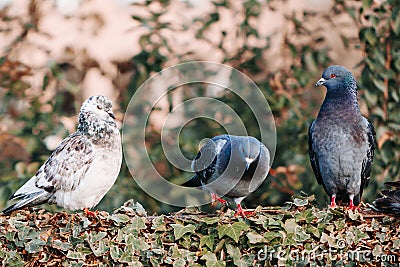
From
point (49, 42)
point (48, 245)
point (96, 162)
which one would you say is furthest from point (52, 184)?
point (49, 42)

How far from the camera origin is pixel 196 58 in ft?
19.0

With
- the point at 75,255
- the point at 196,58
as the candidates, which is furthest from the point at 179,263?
the point at 196,58

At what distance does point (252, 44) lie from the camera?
6.18 meters

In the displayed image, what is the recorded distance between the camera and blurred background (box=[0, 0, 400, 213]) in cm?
519

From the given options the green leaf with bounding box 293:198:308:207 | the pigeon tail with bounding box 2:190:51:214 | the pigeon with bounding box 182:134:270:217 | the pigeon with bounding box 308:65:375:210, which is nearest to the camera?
the green leaf with bounding box 293:198:308:207

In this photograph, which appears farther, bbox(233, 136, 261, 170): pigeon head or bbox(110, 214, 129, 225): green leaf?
bbox(233, 136, 261, 170): pigeon head

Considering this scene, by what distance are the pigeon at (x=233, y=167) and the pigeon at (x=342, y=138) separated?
0.45m

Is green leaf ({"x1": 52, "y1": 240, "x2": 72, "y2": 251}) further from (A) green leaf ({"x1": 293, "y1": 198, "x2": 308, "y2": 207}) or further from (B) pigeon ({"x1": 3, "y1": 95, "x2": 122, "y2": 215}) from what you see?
(A) green leaf ({"x1": 293, "y1": 198, "x2": 308, "y2": 207})

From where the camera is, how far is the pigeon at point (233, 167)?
3580mm

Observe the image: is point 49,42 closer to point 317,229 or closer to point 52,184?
point 52,184

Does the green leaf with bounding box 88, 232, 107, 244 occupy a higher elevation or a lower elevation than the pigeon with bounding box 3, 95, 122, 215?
lower

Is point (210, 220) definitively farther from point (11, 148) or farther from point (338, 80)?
point (11, 148)

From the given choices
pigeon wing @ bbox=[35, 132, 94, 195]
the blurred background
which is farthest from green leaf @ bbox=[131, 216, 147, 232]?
the blurred background

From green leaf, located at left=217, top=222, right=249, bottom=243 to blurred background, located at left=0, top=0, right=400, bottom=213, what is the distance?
1.99 m
